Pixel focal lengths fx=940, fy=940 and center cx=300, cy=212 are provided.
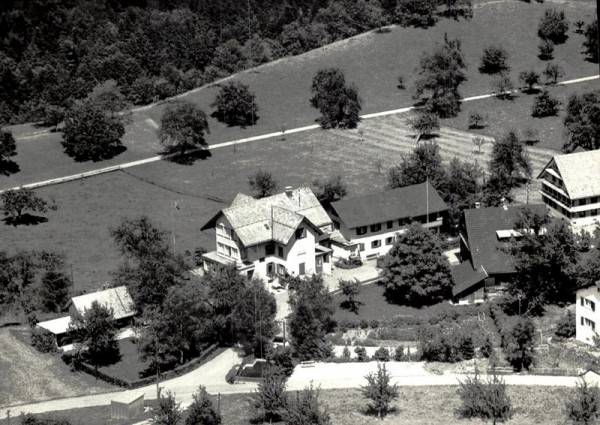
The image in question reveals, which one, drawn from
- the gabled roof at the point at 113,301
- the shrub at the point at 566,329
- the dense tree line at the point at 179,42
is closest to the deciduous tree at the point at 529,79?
the dense tree line at the point at 179,42

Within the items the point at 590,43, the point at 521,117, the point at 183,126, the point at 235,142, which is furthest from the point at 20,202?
the point at 590,43

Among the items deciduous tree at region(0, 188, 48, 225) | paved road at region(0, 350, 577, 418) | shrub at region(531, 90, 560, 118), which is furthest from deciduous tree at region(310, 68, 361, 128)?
paved road at region(0, 350, 577, 418)

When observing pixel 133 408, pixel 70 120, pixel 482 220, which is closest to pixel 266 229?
pixel 482 220

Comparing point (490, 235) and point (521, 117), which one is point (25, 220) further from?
point (521, 117)

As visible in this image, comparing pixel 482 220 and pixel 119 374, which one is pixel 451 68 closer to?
pixel 482 220

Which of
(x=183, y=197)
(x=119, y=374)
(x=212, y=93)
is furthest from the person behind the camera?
(x=212, y=93)

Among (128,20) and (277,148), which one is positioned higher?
(128,20)
